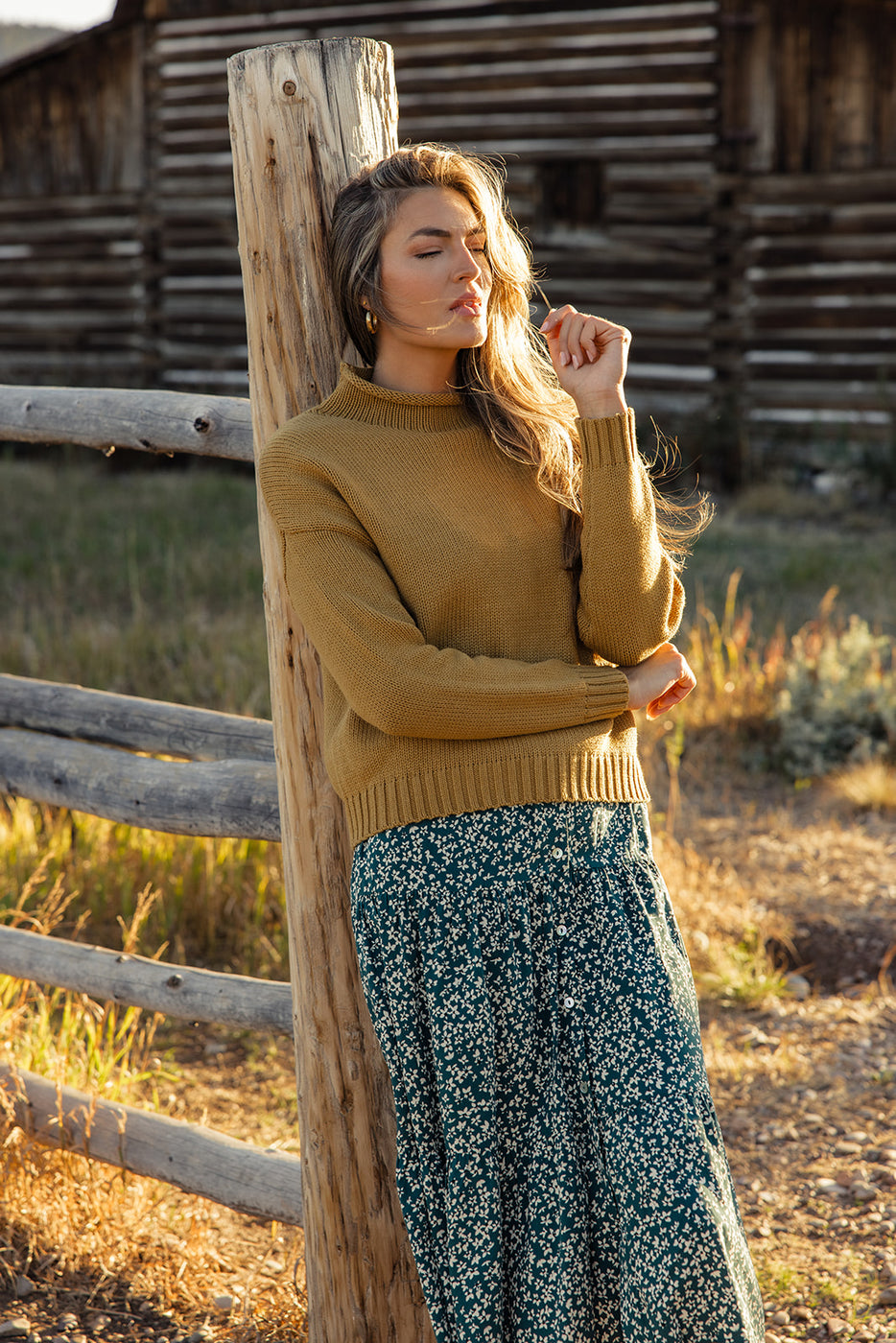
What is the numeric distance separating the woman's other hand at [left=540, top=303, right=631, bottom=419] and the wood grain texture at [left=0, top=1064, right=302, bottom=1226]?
156cm

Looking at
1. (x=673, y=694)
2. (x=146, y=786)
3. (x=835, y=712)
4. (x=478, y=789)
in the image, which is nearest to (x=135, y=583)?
(x=835, y=712)

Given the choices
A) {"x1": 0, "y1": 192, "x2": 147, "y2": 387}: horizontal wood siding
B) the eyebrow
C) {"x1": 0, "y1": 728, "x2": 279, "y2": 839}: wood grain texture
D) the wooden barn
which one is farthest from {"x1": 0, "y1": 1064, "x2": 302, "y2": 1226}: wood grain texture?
{"x1": 0, "y1": 192, "x2": 147, "y2": 387}: horizontal wood siding

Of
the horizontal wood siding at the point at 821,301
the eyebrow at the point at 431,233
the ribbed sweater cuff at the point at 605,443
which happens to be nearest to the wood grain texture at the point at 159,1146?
the ribbed sweater cuff at the point at 605,443

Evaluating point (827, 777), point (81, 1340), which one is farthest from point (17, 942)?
point (827, 777)

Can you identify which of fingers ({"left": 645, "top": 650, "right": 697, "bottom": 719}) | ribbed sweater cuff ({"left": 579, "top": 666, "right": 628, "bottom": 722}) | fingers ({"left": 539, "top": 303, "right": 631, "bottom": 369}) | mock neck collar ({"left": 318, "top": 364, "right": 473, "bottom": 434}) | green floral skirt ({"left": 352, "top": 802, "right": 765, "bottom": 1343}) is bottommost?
green floral skirt ({"left": 352, "top": 802, "right": 765, "bottom": 1343})

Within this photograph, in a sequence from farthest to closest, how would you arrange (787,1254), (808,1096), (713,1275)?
(808,1096), (787,1254), (713,1275)

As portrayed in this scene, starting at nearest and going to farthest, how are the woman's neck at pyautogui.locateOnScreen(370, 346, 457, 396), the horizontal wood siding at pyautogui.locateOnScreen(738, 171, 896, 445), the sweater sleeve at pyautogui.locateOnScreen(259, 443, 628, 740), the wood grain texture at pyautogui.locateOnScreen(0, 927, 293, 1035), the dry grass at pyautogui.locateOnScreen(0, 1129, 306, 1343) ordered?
the sweater sleeve at pyautogui.locateOnScreen(259, 443, 628, 740) < the woman's neck at pyautogui.locateOnScreen(370, 346, 457, 396) < the dry grass at pyautogui.locateOnScreen(0, 1129, 306, 1343) < the wood grain texture at pyautogui.locateOnScreen(0, 927, 293, 1035) < the horizontal wood siding at pyautogui.locateOnScreen(738, 171, 896, 445)

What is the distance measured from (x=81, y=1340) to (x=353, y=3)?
37.3ft

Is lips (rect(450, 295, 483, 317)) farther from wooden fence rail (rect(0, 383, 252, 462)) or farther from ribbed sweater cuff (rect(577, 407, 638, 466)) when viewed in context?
wooden fence rail (rect(0, 383, 252, 462))

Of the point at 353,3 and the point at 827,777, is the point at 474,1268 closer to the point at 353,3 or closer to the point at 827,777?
the point at 827,777

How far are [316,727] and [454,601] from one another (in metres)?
0.41

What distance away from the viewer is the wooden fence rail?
2.35 metres

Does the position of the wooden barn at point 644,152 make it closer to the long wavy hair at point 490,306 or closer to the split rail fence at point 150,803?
the split rail fence at point 150,803

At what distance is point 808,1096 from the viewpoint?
130 inches
